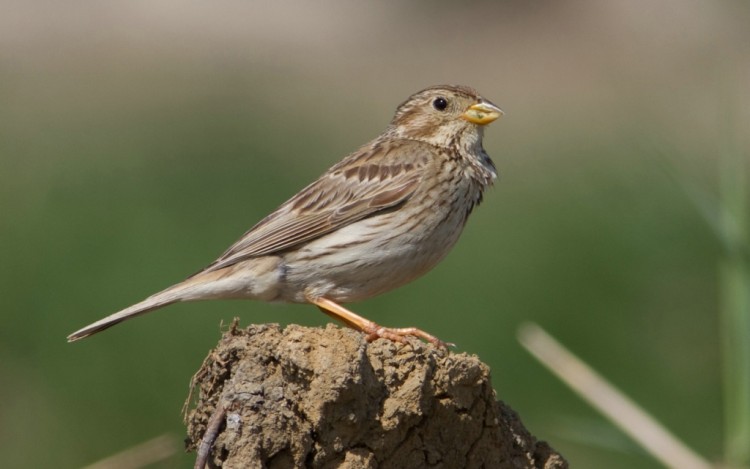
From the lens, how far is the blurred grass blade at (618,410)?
6641mm

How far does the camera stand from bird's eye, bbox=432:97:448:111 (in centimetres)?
831

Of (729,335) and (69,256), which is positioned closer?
(729,335)

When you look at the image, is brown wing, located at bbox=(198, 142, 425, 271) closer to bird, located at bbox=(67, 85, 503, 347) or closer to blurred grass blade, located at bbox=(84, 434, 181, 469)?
bird, located at bbox=(67, 85, 503, 347)

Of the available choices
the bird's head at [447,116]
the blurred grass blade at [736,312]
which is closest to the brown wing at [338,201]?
the bird's head at [447,116]

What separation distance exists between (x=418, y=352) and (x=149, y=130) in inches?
461

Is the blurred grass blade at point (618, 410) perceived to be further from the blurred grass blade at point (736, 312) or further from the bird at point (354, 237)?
the bird at point (354, 237)

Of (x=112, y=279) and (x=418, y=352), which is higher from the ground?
(x=418, y=352)

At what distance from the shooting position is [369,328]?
682 centimetres

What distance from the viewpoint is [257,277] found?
24.6 feet

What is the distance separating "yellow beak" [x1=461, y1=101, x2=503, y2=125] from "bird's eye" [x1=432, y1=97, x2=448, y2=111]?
0.13 metres

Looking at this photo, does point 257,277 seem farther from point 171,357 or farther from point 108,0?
point 108,0

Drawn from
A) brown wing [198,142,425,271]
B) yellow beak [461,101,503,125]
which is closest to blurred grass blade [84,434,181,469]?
brown wing [198,142,425,271]

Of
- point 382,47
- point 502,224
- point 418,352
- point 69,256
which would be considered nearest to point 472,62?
point 382,47

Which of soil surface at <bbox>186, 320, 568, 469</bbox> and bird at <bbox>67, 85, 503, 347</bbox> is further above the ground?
soil surface at <bbox>186, 320, 568, 469</bbox>
